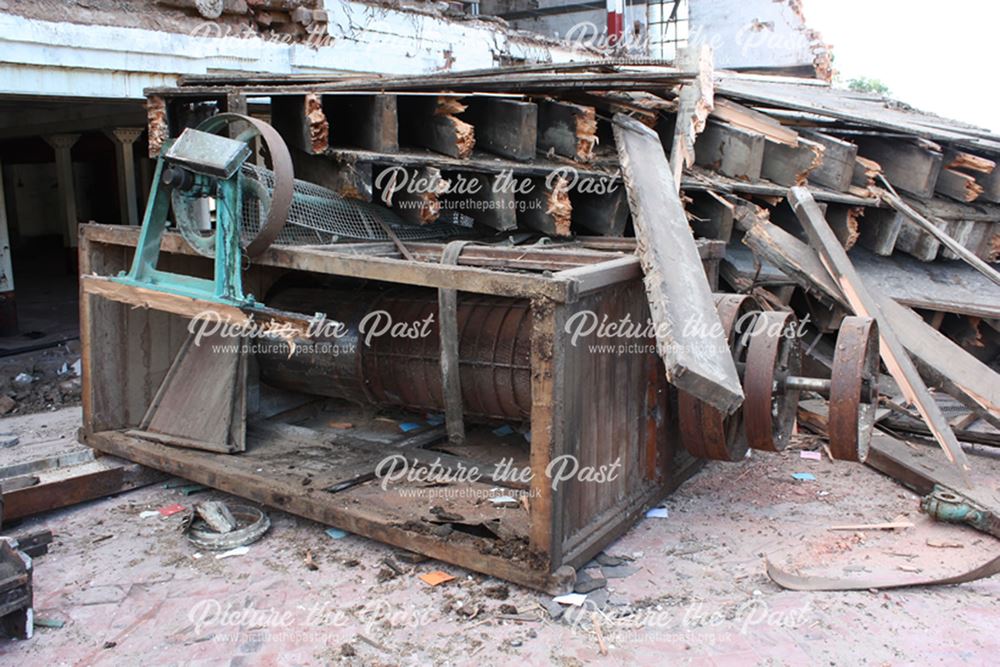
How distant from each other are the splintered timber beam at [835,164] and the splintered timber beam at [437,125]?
269 centimetres

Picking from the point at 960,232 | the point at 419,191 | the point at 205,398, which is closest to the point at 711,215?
the point at 419,191

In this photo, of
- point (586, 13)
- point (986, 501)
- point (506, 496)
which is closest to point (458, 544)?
point (506, 496)

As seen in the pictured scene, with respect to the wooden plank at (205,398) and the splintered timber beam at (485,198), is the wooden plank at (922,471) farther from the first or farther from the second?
the wooden plank at (205,398)

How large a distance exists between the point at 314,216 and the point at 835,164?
3.78 metres

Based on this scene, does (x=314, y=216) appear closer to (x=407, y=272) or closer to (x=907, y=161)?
(x=407, y=272)

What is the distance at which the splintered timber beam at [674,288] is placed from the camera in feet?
11.2

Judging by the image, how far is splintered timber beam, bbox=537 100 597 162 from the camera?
5.09 metres

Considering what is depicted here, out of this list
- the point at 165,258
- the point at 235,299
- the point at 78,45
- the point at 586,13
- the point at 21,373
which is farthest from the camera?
the point at 586,13

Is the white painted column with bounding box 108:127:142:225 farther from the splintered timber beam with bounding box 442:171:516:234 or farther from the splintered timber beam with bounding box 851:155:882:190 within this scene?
the splintered timber beam with bounding box 851:155:882:190

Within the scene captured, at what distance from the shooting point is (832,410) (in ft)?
12.7

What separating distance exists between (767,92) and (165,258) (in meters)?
5.05

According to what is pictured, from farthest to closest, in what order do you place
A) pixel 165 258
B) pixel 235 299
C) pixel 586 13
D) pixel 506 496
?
1. pixel 586 13
2. pixel 165 258
3. pixel 506 496
4. pixel 235 299

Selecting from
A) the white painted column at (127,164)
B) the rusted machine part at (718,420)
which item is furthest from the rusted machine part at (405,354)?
the white painted column at (127,164)

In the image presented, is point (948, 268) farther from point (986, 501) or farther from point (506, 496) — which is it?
point (506, 496)
